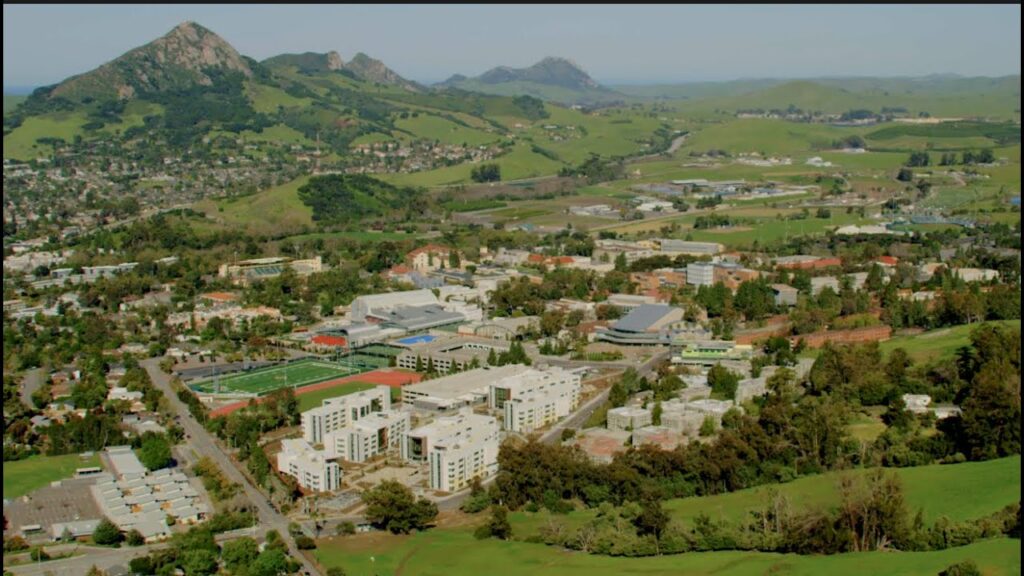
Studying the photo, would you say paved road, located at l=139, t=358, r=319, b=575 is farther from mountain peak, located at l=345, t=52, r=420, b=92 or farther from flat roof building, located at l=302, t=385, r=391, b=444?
mountain peak, located at l=345, t=52, r=420, b=92

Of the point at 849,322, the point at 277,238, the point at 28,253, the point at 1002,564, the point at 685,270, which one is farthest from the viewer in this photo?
the point at 277,238

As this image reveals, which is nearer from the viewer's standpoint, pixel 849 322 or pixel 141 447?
pixel 141 447

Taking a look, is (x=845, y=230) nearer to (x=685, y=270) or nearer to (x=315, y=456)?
(x=685, y=270)

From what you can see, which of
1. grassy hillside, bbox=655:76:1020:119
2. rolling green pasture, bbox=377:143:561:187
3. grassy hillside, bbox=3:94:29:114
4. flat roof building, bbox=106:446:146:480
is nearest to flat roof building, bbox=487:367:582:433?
flat roof building, bbox=106:446:146:480

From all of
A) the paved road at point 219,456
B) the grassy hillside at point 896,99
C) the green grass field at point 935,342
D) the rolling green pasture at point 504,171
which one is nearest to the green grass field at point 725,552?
the paved road at point 219,456

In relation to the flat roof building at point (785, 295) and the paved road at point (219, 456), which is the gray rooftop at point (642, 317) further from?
the paved road at point (219, 456)

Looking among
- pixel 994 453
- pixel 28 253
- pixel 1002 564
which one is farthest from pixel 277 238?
pixel 1002 564

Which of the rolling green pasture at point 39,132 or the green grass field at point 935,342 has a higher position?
the rolling green pasture at point 39,132

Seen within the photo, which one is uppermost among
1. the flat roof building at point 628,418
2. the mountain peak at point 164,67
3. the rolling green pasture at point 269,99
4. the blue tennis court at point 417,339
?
the mountain peak at point 164,67
